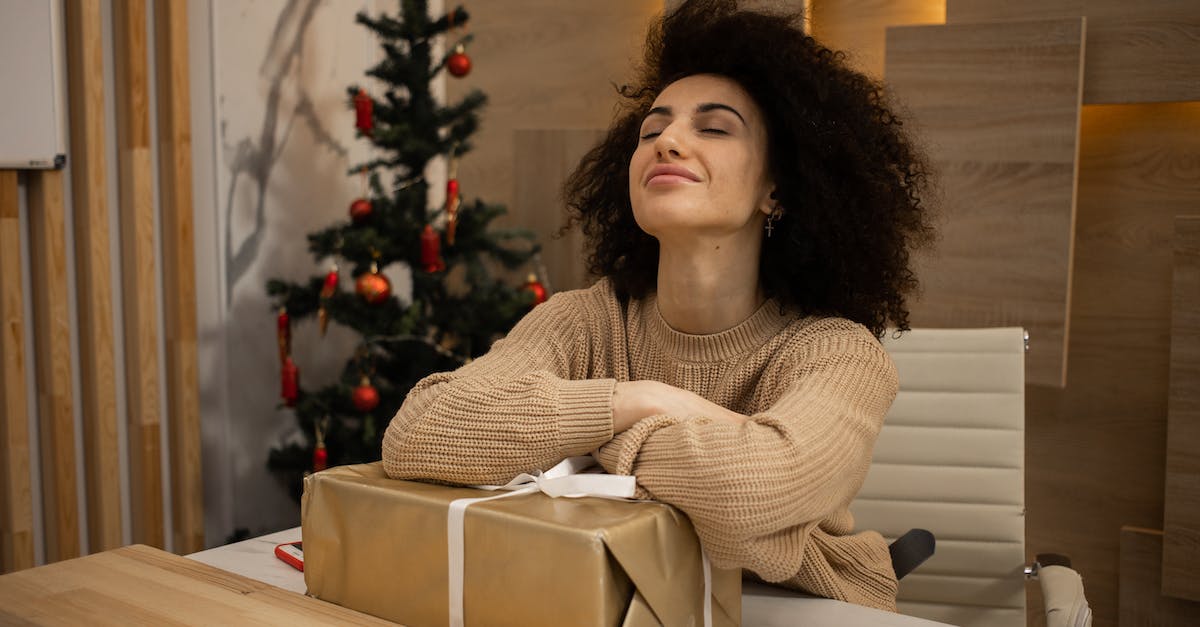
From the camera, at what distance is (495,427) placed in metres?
1.22

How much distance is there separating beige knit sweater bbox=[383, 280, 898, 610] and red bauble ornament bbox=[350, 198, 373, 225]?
4.91 feet

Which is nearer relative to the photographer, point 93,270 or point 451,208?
point 93,270

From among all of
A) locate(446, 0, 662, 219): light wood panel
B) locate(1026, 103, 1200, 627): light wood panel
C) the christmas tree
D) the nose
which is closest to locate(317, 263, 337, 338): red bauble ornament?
the christmas tree

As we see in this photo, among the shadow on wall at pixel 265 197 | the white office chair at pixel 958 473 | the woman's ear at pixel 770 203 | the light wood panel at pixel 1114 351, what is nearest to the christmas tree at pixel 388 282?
the shadow on wall at pixel 265 197

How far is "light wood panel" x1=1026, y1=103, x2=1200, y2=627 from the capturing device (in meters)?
2.55

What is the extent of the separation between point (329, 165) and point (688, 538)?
275 centimetres

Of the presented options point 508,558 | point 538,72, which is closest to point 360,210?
point 538,72

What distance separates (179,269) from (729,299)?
2.06m

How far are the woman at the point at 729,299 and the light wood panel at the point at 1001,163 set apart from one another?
1.00 m

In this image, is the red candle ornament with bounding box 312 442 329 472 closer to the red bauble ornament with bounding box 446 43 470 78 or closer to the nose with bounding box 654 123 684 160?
the red bauble ornament with bounding box 446 43 470 78

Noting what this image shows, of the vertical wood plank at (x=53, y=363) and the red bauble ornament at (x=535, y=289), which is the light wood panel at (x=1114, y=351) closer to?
the red bauble ornament at (x=535, y=289)

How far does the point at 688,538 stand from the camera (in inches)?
41.4

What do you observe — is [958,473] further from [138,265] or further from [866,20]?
[138,265]

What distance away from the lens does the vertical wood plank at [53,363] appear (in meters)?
2.73
